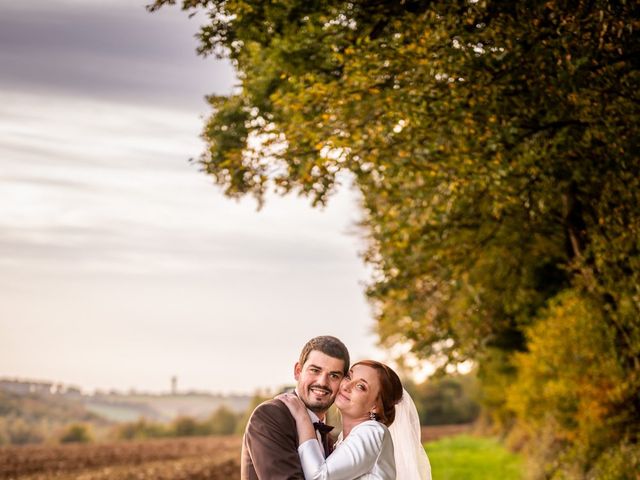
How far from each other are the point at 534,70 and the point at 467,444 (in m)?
38.9

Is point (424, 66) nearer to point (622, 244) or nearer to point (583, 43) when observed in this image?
point (583, 43)

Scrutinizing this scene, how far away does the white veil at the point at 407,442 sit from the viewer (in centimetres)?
641

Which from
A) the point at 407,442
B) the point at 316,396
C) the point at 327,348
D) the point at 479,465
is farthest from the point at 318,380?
the point at 479,465

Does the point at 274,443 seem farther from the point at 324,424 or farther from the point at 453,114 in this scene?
the point at 453,114

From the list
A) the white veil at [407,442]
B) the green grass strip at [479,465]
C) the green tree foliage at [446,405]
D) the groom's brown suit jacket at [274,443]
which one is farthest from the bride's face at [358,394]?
the green tree foliage at [446,405]

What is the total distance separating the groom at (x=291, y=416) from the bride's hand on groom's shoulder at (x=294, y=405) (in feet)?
0.11

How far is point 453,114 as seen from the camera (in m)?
11.7

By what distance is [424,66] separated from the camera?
1123 centimetres

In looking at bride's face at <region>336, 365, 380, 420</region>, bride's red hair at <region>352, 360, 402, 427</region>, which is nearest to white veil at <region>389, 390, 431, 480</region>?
A: bride's red hair at <region>352, 360, 402, 427</region>

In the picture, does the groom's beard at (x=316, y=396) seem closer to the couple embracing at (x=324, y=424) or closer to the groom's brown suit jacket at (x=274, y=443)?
the couple embracing at (x=324, y=424)

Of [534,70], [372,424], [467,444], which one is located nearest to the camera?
[372,424]

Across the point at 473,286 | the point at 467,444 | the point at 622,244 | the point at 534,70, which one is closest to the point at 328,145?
the point at 534,70

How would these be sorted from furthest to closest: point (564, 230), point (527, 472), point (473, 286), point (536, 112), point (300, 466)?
1. point (527, 472)
2. point (473, 286)
3. point (564, 230)
4. point (536, 112)
5. point (300, 466)

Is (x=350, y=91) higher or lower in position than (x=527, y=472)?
higher
